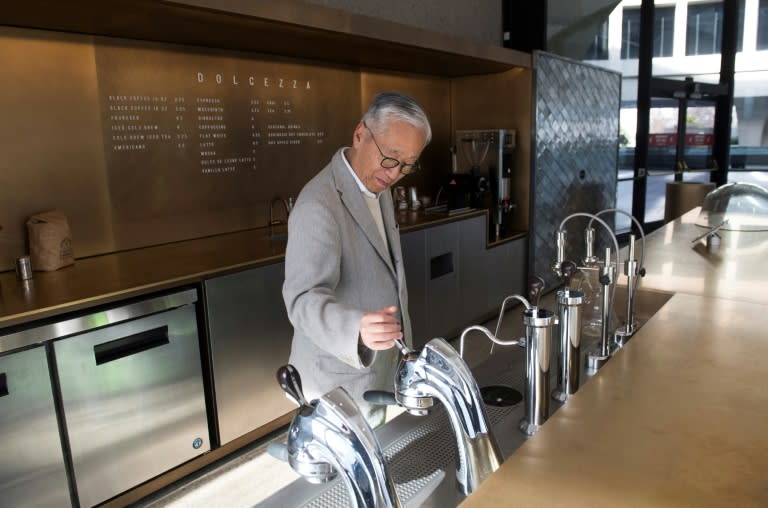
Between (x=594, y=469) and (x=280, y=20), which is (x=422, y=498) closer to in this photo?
(x=594, y=469)

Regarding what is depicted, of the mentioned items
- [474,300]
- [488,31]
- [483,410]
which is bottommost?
[474,300]

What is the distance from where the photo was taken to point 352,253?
1.77 metres

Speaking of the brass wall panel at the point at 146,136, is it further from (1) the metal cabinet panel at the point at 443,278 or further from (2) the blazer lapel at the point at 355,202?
(2) the blazer lapel at the point at 355,202

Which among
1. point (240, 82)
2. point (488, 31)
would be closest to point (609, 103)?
point (488, 31)

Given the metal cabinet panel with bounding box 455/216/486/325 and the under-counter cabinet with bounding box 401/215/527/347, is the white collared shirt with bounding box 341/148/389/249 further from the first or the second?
the metal cabinet panel with bounding box 455/216/486/325

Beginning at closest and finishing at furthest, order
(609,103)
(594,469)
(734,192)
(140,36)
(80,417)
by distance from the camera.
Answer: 1. (594,469)
2. (80,417)
3. (140,36)
4. (734,192)
5. (609,103)

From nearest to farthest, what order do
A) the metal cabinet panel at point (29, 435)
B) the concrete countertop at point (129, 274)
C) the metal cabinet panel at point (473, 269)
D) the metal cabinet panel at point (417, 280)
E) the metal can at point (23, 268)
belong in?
the metal cabinet panel at point (29, 435), the concrete countertop at point (129, 274), the metal can at point (23, 268), the metal cabinet panel at point (417, 280), the metal cabinet panel at point (473, 269)

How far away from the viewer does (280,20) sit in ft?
9.64

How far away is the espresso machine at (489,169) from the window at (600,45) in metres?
2.59

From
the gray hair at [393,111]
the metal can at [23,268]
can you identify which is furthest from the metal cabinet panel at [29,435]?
the gray hair at [393,111]

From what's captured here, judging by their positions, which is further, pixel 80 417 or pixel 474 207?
pixel 474 207

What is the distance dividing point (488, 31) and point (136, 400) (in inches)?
202

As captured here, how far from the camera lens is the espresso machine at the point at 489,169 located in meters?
5.27

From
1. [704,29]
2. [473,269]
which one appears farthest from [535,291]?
[704,29]
